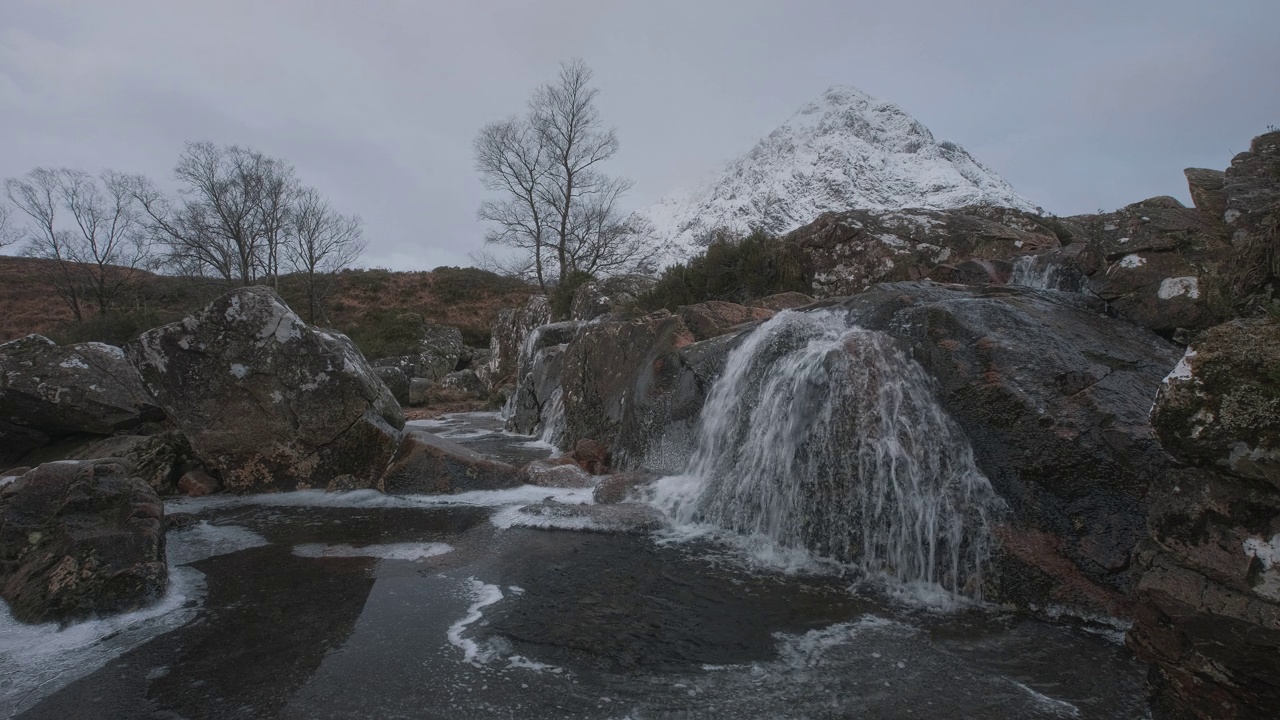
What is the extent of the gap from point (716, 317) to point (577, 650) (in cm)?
589

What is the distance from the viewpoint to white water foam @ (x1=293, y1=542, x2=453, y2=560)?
193 inches

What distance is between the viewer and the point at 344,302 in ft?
119

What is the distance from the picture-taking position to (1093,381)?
4.46 m

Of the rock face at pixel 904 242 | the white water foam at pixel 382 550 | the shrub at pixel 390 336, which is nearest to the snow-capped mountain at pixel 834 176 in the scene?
the rock face at pixel 904 242

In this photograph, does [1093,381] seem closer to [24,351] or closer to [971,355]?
[971,355]

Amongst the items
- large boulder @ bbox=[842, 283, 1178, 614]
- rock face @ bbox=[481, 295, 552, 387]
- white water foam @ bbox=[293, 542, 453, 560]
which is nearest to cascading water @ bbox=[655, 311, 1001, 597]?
large boulder @ bbox=[842, 283, 1178, 614]

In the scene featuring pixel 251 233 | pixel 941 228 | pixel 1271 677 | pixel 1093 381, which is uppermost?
pixel 251 233

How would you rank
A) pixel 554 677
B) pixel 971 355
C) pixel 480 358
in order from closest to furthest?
pixel 554 677 → pixel 971 355 → pixel 480 358

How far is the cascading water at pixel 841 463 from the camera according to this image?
14.5 feet

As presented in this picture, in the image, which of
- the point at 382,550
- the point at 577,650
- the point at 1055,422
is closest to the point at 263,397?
the point at 382,550

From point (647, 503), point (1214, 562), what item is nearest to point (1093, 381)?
point (1214, 562)

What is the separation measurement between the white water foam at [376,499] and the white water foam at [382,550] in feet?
4.22

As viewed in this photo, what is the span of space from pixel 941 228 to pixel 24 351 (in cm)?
1376

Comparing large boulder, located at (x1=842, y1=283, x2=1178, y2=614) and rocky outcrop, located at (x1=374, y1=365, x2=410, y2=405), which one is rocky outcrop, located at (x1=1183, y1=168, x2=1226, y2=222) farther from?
rocky outcrop, located at (x1=374, y1=365, x2=410, y2=405)
